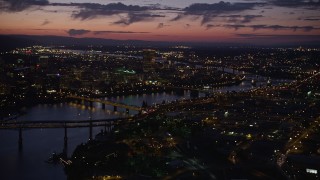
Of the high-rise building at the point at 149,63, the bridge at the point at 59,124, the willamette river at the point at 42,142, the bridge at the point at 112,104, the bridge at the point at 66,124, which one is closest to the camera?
the willamette river at the point at 42,142

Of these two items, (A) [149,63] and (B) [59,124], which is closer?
(B) [59,124]

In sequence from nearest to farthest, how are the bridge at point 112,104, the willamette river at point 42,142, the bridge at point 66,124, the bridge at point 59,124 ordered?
the willamette river at point 42,142 → the bridge at point 66,124 → the bridge at point 59,124 → the bridge at point 112,104

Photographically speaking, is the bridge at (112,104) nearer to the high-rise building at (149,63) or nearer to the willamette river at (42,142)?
the willamette river at (42,142)

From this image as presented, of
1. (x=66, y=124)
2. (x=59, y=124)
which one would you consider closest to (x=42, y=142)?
(x=66, y=124)

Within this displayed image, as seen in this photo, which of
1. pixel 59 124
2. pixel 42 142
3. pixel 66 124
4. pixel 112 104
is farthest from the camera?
pixel 112 104

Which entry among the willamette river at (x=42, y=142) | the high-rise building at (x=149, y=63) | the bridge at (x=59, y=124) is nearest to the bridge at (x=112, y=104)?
the willamette river at (x=42, y=142)

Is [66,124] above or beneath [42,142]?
above

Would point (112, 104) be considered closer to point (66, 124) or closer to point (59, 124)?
point (59, 124)

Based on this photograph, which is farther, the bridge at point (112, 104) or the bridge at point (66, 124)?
the bridge at point (112, 104)

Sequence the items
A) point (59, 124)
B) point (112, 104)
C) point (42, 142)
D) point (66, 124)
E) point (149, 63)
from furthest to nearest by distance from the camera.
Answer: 1. point (149, 63)
2. point (112, 104)
3. point (59, 124)
4. point (66, 124)
5. point (42, 142)
